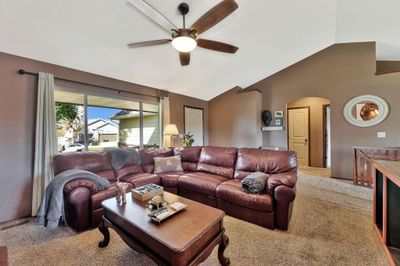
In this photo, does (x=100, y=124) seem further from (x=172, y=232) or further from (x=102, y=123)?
(x=172, y=232)

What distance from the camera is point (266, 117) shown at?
6.08m

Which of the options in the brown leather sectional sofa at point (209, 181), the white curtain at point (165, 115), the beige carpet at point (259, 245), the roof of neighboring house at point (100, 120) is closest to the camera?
the beige carpet at point (259, 245)

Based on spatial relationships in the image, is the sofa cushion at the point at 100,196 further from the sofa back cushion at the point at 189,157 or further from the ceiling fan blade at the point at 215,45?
the ceiling fan blade at the point at 215,45

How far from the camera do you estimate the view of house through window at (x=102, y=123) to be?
335 centimetres

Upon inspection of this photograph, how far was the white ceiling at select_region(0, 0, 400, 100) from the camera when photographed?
93.9 inches

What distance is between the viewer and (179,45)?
90.0 inches

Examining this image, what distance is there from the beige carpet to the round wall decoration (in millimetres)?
2816

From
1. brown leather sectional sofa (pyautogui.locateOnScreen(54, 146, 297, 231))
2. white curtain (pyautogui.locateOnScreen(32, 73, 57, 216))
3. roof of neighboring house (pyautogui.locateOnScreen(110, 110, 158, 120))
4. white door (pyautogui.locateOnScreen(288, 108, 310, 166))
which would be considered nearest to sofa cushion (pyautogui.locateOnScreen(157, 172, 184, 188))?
brown leather sectional sofa (pyautogui.locateOnScreen(54, 146, 297, 231))

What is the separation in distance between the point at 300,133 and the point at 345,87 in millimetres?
2043

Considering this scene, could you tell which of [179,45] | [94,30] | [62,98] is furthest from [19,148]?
[179,45]

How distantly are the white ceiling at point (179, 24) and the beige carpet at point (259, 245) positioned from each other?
8.60 feet

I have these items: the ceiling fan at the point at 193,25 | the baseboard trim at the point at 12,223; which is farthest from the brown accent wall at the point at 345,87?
the baseboard trim at the point at 12,223

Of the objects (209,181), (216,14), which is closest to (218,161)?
(209,181)

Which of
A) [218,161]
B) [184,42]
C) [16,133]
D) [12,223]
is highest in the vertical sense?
[184,42]
